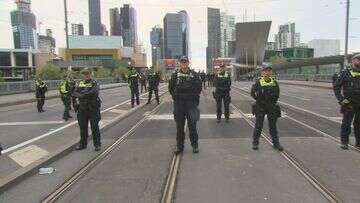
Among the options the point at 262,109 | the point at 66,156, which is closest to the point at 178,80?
the point at 262,109

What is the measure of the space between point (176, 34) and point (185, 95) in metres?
111

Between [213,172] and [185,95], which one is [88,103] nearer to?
[185,95]

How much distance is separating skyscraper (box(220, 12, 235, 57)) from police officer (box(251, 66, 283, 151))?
396 ft

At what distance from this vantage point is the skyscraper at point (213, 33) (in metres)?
118

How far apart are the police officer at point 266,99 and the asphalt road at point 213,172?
369 millimetres

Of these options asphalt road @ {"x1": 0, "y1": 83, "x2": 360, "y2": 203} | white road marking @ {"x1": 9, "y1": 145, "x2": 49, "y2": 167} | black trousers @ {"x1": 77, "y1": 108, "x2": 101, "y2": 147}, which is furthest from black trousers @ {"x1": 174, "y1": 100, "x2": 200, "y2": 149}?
white road marking @ {"x1": 9, "y1": 145, "x2": 49, "y2": 167}

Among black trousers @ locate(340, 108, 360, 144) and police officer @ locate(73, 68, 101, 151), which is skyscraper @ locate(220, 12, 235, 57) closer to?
police officer @ locate(73, 68, 101, 151)

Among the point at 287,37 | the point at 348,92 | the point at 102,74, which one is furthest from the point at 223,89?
the point at 287,37

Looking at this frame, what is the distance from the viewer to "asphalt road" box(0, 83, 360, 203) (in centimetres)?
702

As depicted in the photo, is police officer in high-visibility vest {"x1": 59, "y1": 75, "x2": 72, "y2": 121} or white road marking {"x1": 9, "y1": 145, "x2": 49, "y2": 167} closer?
white road marking {"x1": 9, "y1": 145, "x2": 49, "y2": 167}

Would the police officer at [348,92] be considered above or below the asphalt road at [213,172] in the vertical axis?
above

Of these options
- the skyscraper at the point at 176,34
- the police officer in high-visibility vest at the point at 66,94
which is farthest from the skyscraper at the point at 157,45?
the police officer in high-visibility vest at the point at 66,94

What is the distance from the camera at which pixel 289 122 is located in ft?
51.8

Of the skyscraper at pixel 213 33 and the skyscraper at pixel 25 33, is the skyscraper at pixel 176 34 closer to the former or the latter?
the skyscraper at pixel 213 33
